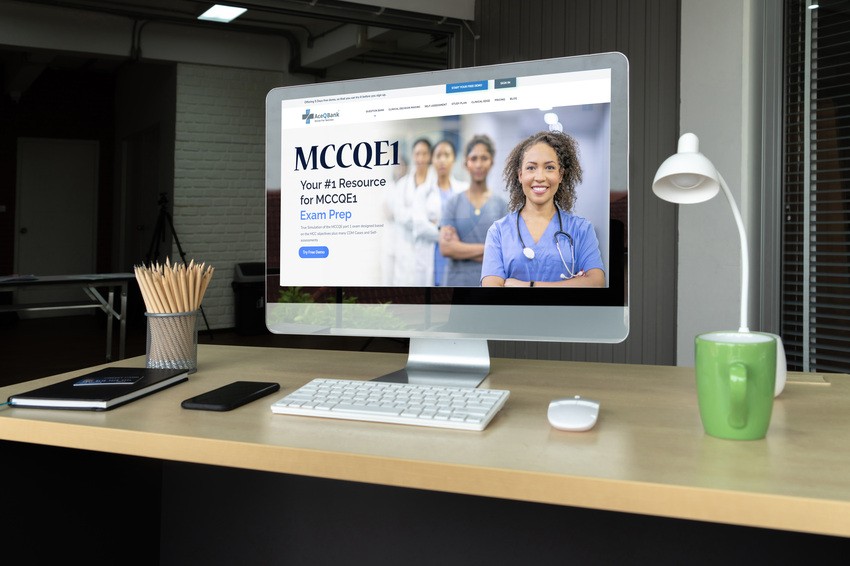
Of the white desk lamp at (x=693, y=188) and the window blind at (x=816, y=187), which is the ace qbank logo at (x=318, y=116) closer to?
the white desk lamp at (x=693, y=188)

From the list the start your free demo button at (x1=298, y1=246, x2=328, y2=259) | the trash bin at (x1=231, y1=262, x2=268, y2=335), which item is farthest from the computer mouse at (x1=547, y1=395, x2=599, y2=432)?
the trash bin at (x1=231, y1=262, x2=268, y2=335)

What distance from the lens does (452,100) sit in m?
1.13

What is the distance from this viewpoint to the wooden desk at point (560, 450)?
641mm

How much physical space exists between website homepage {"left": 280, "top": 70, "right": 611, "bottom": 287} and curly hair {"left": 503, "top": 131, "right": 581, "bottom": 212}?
10 mm

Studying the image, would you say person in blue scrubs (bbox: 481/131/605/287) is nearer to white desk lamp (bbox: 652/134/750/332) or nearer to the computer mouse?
white desk lamp (bbox: 652/134/750/332)

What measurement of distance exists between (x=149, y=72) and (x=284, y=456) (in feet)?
25.5

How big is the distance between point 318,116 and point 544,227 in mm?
420

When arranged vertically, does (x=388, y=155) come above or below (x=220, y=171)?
below

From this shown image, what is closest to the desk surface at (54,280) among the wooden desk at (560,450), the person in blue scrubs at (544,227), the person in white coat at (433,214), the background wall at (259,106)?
the background wall at (259,106)

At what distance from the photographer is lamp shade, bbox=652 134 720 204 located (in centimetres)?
90

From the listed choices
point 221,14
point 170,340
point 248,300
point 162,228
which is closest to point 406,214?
point 170,340

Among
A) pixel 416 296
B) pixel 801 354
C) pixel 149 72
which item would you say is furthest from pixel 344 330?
pixel 149 72

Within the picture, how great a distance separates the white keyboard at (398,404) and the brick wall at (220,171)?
19.6 ft

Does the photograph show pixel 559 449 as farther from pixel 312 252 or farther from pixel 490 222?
pixel 312 252
